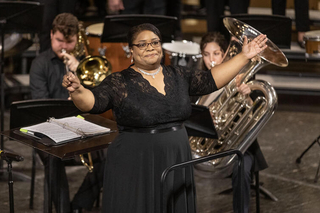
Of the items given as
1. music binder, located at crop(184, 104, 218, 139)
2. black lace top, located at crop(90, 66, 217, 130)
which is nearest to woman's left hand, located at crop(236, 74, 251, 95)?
music binder, located at crop(184, 104, 218, 139)

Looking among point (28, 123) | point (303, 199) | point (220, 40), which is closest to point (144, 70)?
point (28, 123)

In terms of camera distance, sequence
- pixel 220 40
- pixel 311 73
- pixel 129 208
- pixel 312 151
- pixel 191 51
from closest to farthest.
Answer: pixel 129 208 < pixel 220 40 < pixel 312 151 < pixel 191 51 < pixel 311 73

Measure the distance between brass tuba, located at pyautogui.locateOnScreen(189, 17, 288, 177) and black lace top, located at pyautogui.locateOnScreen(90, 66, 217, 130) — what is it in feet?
2.49

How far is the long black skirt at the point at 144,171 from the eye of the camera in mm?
2514

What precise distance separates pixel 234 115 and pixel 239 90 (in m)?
0.18

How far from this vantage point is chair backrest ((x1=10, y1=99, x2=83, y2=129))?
310 centimetres

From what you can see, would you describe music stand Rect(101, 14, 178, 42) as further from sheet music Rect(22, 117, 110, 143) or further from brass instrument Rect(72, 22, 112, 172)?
sheet music Rect(22, 117, 110, 143)

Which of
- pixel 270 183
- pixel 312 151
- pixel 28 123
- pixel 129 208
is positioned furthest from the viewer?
pixel 312 151

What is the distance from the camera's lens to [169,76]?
259 centimetres

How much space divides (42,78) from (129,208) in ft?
5.46

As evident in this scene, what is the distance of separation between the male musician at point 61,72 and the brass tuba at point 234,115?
0.74m

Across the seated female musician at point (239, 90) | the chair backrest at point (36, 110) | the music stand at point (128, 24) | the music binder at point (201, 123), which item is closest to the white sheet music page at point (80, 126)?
the chair backrest at point (36, 110)

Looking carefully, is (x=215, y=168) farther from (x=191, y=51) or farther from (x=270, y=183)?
(x=191, y=51)

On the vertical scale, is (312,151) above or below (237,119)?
below
